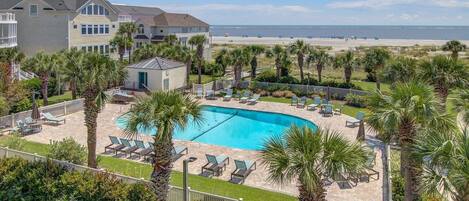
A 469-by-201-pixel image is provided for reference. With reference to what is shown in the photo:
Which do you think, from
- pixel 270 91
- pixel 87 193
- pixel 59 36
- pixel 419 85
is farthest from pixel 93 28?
pixel 419 85

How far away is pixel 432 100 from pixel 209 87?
29857mm

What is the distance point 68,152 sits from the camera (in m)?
→ 18.5

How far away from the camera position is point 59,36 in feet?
150

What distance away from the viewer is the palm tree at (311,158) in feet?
36.5

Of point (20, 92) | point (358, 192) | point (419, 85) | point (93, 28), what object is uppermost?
point (93, 28)

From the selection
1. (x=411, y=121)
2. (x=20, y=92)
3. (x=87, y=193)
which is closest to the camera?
(x=411, y=121)

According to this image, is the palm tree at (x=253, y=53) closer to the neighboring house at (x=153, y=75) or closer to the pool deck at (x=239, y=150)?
the neighboring house at (x=153, y=75)

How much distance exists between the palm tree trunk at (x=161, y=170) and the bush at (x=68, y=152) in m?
5.80

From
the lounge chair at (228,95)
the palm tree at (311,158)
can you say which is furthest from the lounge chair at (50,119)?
the palm tree at (311,158)

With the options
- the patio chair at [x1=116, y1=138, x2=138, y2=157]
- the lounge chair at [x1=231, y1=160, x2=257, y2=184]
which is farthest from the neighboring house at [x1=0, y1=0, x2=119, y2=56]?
the lounge chair at [x1=231, y1=160, x2=257, y2=184]

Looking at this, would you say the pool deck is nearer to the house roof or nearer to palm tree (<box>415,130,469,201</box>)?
palm tree (<box>415,130,469,201</box>)

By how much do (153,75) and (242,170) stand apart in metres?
23.3

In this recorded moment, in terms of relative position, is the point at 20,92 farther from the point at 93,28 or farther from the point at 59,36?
the point at 93,28

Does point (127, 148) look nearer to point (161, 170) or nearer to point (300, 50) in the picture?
point (161, 170)
